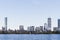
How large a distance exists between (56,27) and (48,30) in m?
0.42

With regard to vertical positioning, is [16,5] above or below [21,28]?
above

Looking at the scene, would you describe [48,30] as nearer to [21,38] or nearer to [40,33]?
[40,33]

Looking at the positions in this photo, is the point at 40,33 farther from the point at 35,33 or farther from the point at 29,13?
the point at 29,13

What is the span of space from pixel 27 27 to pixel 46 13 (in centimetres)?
176

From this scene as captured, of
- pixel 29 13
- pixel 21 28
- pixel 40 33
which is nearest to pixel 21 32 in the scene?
pixel 21 28

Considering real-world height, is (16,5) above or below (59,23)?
above

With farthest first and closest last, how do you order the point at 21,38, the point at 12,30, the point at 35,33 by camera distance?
the point at 21,38
the point at 35,33
the point at 12,30

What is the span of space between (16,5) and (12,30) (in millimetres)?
2152

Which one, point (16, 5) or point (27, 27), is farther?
point (16, 5)

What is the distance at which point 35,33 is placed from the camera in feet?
47.1

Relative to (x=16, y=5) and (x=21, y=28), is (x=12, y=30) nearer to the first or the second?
(x=21, y=28)

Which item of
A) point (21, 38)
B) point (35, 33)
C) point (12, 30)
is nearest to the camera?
point (12, 30)

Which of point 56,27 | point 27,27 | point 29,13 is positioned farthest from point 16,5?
point 56,27

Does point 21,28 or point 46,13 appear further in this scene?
point 46,13
